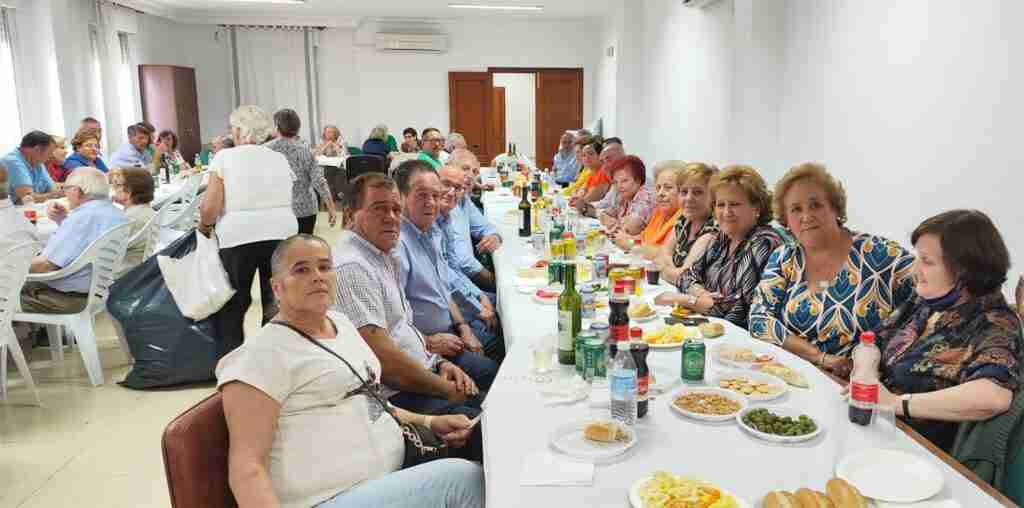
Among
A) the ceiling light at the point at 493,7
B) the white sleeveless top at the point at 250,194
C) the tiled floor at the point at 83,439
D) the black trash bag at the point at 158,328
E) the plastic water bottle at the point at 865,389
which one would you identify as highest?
the ceiling light at the point at 493,7

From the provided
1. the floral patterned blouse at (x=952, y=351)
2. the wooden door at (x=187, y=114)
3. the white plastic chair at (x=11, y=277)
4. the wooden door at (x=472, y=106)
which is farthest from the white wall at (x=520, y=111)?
the floral patterned blouse at (x=952, y=351)

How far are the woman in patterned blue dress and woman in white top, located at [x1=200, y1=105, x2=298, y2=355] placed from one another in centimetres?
248

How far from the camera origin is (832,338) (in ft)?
7.41

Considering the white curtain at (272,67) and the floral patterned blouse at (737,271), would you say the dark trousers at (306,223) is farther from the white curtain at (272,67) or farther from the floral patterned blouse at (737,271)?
the white curtain at (272,67)

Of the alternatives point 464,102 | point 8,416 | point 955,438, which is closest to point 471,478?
point 955,438

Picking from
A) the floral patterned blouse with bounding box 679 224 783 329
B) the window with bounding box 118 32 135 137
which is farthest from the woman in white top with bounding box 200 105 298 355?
the window with bounding box 118 32 135 137

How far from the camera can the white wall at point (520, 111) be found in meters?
17.1

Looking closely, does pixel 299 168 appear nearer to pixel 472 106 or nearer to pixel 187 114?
pixel 187 114

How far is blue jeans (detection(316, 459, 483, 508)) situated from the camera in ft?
5.16

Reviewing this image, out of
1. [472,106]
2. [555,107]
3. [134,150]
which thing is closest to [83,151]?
[134,150]

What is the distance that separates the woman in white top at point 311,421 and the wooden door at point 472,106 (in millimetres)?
10731

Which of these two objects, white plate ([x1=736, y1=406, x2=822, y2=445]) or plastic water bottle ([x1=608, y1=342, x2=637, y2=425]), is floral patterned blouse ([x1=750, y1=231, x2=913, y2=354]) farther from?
plastic water bottle ([x1=608, y1=342, x2=637, y2=425])

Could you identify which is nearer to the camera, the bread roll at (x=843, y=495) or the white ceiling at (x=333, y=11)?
the bread roll at (x=843, y=495)

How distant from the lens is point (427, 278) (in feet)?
9.27
